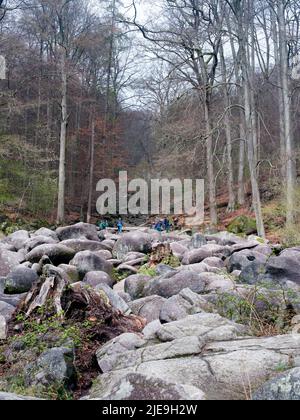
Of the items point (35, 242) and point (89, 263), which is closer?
point (89, 263)

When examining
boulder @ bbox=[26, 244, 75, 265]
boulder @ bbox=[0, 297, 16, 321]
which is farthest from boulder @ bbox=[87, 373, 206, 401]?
boulder @ bbox=[26, 244, 75, 265]

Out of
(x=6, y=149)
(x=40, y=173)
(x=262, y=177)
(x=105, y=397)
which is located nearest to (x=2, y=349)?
(x=105, y=397)

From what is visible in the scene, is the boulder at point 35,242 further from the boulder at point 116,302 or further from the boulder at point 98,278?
the boulder at point 116,302

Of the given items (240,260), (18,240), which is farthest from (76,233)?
(240,260)

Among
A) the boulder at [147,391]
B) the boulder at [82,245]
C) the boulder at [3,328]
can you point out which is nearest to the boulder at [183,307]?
the boulder at [3,328]

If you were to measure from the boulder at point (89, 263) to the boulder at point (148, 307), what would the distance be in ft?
10.0

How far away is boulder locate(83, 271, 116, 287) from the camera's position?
823cm

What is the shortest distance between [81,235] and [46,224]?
7.42 m

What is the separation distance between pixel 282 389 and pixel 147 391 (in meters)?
0.82

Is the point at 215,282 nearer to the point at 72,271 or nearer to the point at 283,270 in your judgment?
the point at 283,270

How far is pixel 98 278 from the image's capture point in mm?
8328

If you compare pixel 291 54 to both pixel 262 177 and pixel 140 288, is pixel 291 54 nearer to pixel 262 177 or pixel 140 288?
pixel 262 177

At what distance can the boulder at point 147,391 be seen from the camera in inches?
118

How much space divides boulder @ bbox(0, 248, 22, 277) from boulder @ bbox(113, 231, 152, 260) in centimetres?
250
